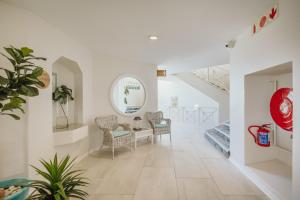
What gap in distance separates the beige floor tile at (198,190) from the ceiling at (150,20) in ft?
7.85

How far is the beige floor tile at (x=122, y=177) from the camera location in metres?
2.33

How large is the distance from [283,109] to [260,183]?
112cm

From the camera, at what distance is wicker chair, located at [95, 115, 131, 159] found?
3570 mm

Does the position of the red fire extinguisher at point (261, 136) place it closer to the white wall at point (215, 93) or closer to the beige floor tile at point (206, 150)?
the beige floor tile at point (206, 150)

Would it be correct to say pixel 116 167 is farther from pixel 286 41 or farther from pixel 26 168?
pixel 286 41

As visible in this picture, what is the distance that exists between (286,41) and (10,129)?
330 cm

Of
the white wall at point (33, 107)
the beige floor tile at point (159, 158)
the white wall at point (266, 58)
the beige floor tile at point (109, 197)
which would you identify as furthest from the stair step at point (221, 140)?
the white wall at point (33, 107)

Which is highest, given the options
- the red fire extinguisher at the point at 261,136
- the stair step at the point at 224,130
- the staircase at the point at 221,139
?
the red fire extinguisher at the point at 261,136

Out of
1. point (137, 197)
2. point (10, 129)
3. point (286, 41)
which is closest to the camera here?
point (286, 41)

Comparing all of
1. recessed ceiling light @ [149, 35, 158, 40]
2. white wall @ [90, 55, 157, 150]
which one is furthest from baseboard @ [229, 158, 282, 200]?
white wall @ [90, 55, 157, 150]

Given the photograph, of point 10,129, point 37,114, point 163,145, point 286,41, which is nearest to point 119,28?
point 37,114

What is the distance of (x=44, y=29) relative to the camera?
7.75 feet

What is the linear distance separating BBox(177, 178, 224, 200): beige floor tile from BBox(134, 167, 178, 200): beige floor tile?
0.11m

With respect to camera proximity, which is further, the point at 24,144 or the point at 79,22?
the point at 79,22
